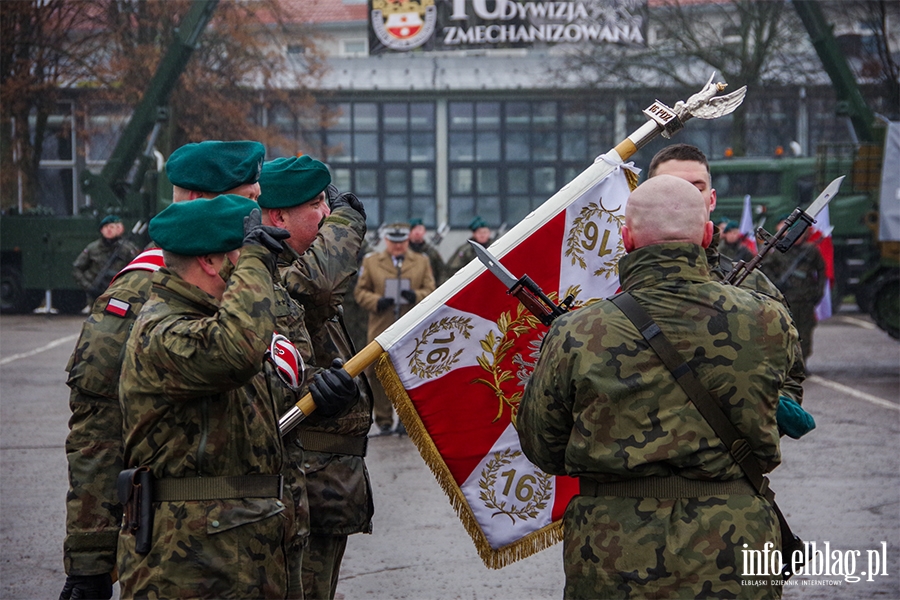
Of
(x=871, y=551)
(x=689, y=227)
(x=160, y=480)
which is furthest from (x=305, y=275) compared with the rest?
(x=871, y=551)

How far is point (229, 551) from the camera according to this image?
300cm

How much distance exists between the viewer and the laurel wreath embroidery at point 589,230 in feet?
13.5

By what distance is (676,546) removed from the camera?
2922 mm

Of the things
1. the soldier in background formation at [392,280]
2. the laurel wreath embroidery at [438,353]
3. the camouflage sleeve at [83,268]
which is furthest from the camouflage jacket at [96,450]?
the camouflage sleeve at [83,268]

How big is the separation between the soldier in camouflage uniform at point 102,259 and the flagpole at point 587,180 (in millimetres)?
12483

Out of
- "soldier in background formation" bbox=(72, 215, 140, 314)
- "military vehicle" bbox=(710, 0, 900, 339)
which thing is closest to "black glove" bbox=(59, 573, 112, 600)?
"soldier in background formation" bbox=(72, 215, 140, 314)

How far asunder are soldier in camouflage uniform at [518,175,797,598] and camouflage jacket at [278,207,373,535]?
111 centimetres

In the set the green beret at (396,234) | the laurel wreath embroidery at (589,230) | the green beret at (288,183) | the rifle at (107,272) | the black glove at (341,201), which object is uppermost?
the green beret at (288,183)

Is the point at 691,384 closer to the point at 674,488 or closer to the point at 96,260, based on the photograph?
the point at 674,488

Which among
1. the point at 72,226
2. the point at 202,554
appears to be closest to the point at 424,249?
the point at 202,554

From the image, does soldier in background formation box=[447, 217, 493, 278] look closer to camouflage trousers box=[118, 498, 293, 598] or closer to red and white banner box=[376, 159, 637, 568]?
red and white banner box=[376, 159, 637, 568]

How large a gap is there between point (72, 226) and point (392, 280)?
46.7 ft

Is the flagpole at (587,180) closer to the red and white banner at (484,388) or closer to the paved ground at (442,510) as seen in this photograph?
the red and white banner at (484,388)

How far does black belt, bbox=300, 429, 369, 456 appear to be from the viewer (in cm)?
395
